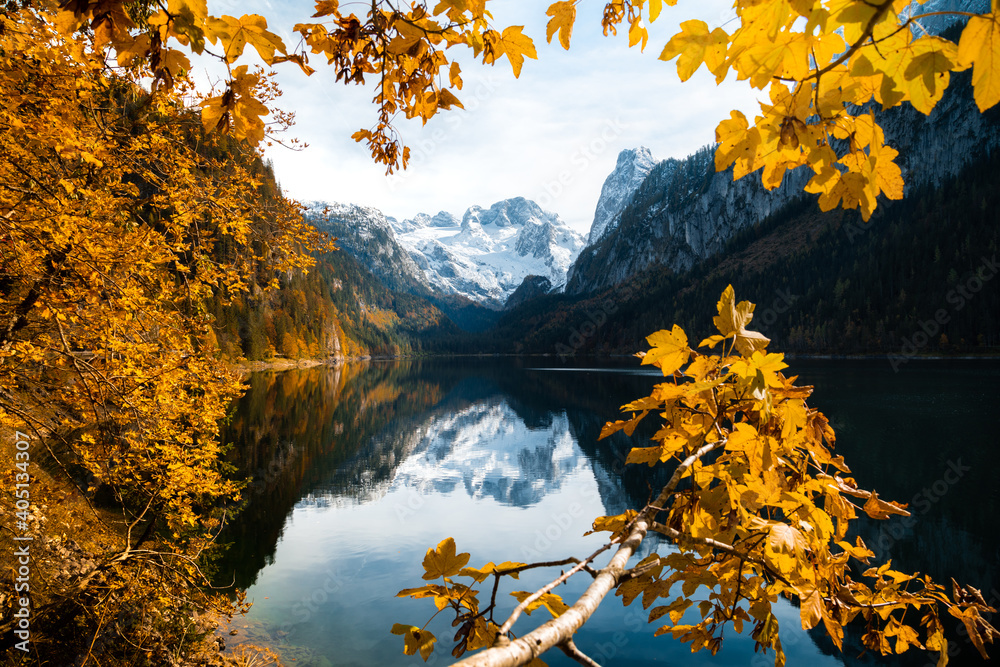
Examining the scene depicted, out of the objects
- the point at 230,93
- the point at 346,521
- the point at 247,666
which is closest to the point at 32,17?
the point at 230,93

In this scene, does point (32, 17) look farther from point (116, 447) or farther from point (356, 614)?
point (356, 614)

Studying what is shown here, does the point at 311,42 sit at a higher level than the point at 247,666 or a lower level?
higher

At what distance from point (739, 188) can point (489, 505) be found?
171 meters

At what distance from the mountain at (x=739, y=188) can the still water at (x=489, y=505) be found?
83.0m

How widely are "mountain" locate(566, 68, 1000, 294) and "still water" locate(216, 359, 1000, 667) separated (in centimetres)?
8297

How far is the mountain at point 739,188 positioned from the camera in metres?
104

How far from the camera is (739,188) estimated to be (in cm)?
15600

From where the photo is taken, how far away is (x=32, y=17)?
3607mm

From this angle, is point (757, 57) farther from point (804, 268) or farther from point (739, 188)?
point (739, 188)

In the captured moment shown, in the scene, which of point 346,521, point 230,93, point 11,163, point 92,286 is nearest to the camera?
point 230,93

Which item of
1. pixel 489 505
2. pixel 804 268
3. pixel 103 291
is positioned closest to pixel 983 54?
pixel 103 291

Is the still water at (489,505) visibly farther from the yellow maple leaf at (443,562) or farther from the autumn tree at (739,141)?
the yellow maple leaf at (443,562)

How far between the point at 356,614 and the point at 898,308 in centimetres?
10668

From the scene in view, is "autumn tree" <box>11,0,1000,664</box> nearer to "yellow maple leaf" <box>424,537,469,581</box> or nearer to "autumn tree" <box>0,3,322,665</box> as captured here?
"yellow maple leaf" <box>424,537,469,581</box>
